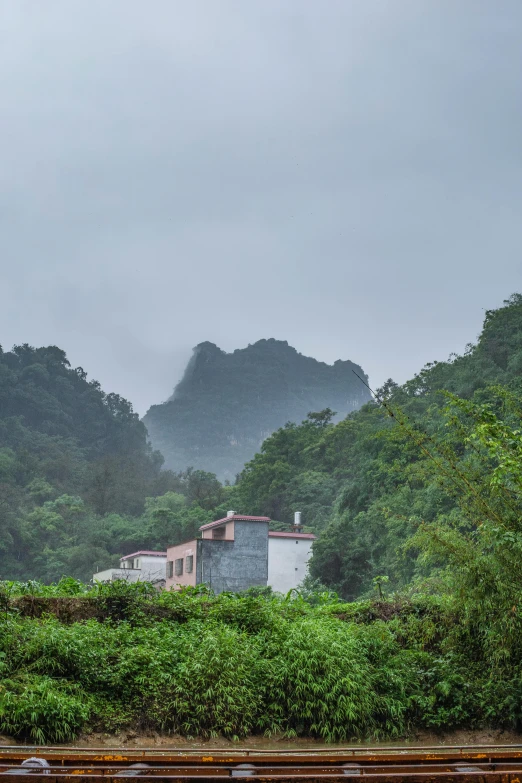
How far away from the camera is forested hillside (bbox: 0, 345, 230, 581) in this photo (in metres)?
47.7

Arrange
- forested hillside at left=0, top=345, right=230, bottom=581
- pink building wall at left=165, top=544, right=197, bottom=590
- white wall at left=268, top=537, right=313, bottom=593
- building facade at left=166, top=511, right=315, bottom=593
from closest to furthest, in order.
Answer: pink building wall at left=165, top=544, right=197, bottom=590 → building facade at left=166, top=511, right=315, bottom=593 → white wall at left=268, top=537, right=313, bottom=593 → forested hillside at left=0, top=345, right=230, bottom=581

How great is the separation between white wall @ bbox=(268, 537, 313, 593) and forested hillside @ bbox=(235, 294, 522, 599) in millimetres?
1751

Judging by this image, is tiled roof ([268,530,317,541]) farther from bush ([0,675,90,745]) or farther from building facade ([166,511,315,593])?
bush ([0,675,90,745])

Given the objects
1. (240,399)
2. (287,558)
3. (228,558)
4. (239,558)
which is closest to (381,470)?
(287,558)

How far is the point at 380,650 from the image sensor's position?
9.92 meters

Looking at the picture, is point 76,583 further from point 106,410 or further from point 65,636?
point 106,410

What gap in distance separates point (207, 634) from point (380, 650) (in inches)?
86.6

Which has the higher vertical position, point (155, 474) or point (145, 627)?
point (155, 474)

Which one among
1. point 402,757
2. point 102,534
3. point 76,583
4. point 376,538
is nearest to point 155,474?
point 102,534

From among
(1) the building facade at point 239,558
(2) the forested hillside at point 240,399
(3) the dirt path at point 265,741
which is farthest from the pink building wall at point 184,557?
(2) the forested hillside at point 240,399

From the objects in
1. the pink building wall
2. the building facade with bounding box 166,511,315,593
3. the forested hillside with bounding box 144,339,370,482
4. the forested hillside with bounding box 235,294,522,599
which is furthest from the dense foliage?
the forested hillside with bounding box 144,339,370,482

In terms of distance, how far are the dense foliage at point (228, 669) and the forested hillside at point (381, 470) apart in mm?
1510

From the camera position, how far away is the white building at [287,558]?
33625mm

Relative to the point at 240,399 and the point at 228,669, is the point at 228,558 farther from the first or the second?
the point at 240,399
